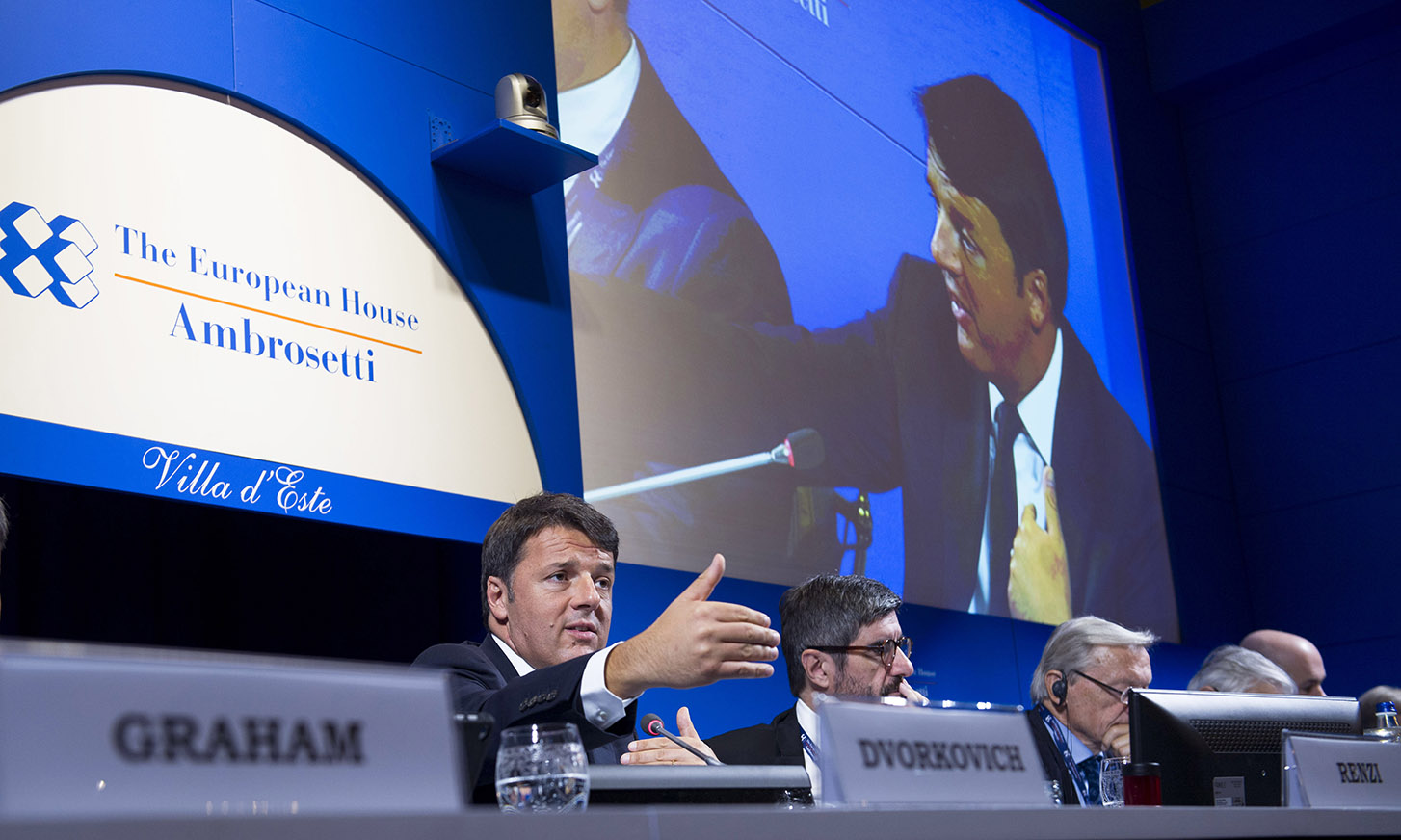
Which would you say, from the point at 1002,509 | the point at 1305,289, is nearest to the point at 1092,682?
the point at 1002,509

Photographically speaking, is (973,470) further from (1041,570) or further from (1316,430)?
(1316,430)

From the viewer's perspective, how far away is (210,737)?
0.82m

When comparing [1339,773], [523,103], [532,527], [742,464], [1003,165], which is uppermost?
[1003,165]

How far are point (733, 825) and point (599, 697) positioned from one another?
71 cm

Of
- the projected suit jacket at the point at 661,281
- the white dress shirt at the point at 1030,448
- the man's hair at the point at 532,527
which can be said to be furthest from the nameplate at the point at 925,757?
the white dress shirt at the point at 1030,448

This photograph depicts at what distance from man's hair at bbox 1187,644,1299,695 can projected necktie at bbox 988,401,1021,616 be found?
0.86 metres

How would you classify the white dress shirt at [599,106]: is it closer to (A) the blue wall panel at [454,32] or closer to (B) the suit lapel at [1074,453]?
(A) the blue wall panel at [454,32]

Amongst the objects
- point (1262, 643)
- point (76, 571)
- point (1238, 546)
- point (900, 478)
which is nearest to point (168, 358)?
point (76, 571)

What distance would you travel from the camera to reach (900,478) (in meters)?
4.38

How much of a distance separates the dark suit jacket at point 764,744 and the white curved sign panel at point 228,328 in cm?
80

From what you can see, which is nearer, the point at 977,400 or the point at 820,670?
the point at 820,670

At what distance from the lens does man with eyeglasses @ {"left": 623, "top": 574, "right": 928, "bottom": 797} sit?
2.75 m

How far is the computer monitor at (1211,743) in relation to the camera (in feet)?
5.58

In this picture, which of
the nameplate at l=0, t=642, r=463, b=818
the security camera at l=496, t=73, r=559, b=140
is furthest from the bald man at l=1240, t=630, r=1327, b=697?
the nameplate at l=0, t=642, r=463, b=818
